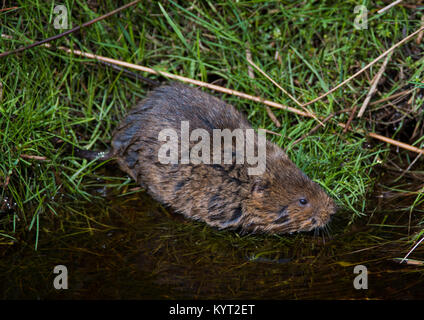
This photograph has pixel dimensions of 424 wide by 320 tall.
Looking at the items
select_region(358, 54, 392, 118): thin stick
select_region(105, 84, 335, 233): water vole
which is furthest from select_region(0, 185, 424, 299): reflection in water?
select_region(358, 54, 392, 118): thin stick

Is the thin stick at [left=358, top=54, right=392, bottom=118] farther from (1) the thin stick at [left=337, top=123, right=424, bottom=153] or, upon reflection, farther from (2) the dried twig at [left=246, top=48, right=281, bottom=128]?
(2) the dried twig at [left=246, top=48, right=281, bottom=128]

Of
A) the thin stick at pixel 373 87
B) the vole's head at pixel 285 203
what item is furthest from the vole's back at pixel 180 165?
the thin stick at pixel 373 87

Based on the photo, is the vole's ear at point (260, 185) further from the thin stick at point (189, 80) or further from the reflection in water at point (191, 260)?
the thin stick at point (189, 80)

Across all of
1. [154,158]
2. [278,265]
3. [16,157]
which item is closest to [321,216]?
[278,265]

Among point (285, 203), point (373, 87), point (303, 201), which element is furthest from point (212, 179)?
point (373, 87)

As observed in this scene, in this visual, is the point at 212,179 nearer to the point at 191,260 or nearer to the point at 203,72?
the point at 191,260

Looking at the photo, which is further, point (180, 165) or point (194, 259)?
point (180, 165)
